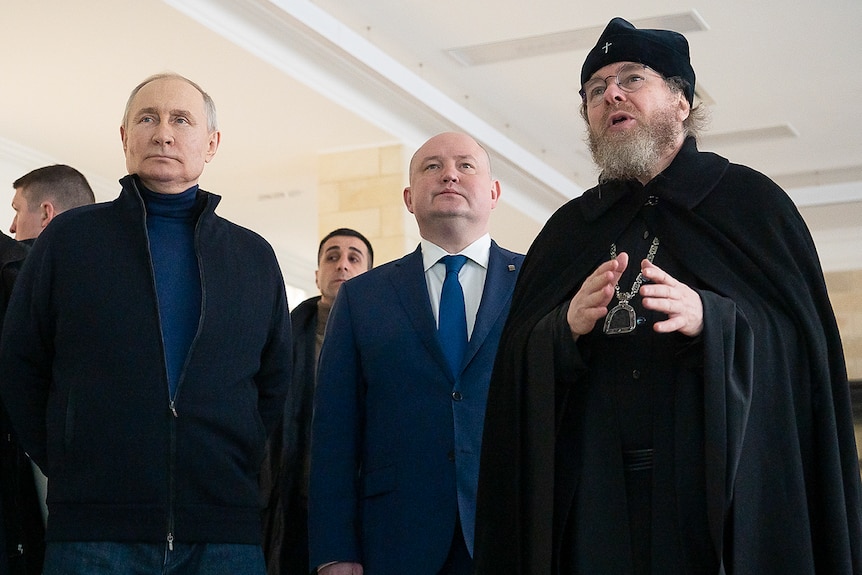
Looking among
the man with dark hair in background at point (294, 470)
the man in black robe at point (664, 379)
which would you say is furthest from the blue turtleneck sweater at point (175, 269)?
the man with dark hair in background at point (294, 470)

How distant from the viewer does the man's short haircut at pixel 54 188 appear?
13.7 ft

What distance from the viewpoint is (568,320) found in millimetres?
2385

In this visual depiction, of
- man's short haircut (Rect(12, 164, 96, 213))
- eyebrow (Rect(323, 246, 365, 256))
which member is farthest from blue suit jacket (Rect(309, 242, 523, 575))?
eyebrow (Rect(323, 246, 365, 256))

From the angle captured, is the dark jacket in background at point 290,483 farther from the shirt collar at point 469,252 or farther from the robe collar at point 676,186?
the robe collar at point 676,186

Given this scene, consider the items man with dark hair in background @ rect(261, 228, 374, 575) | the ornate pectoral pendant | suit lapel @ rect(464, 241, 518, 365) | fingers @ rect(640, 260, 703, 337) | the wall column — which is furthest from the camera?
the wall column

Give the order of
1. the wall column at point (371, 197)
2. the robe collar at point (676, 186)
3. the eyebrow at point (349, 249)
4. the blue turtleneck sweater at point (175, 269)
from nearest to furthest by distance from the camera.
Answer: the robe collar at point (676, 186) → the blue turtleneck sweater at point (175, 269) → the eyebrow at point (349, 249) → the wall column at point (371, 197)

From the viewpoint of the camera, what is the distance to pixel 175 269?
9.53 ft

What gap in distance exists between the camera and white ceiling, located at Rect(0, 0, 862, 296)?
8148mm

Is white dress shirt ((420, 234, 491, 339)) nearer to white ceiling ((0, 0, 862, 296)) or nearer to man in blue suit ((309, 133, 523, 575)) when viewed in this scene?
man in blue suit ((309, 133, 523, 575))

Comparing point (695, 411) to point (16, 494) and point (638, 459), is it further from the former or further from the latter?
point (16, 494)

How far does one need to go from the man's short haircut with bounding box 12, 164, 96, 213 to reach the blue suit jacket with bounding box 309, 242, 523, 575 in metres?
1.29

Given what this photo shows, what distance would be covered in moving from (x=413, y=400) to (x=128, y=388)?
2.81ft

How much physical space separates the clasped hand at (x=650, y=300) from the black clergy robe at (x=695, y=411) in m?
0.05

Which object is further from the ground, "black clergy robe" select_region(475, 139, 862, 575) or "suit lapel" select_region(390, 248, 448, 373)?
"suit lapel" select_region(390, 248, 448, 373)
